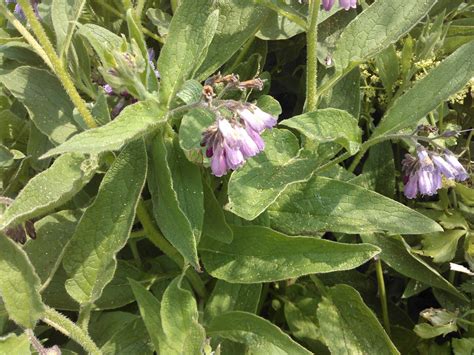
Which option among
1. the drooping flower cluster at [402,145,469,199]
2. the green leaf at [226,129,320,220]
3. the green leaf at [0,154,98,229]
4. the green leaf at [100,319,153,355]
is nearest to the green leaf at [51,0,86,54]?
the green leaf at [0,154,98,229]

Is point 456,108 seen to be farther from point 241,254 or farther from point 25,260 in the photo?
point 25,260

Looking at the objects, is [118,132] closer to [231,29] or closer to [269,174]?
[269,174]

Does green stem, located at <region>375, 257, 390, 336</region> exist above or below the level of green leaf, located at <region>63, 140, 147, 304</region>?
below

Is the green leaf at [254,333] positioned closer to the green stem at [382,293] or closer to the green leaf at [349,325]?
the green leaf at [349,325]

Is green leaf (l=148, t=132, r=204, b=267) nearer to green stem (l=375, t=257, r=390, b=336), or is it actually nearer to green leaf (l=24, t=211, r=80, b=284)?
green leaf (l=24, t=211, r=80, b=284)

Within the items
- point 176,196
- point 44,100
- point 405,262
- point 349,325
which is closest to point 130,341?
point 176,196

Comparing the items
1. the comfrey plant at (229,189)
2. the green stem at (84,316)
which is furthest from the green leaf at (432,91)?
the green stem at (84,316)
